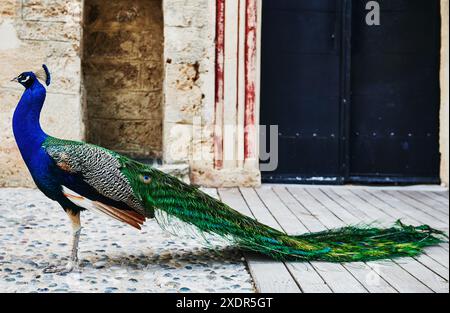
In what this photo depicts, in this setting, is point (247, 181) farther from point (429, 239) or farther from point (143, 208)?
point (143, 208)

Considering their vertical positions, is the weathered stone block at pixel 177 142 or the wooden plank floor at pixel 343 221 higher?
the weathered stone block at pixel 177 142

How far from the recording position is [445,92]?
6109 millimetres

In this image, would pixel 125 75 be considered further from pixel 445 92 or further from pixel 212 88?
pixel 445 92

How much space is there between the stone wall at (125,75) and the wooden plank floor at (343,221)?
1216 millimetres

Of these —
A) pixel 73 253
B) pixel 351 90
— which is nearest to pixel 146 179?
pixel 73 253

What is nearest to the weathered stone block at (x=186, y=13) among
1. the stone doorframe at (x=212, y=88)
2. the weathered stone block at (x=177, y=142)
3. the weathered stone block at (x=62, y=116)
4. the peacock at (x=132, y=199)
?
the stone doorframe at (x=212, y=88)

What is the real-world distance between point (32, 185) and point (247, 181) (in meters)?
1.82

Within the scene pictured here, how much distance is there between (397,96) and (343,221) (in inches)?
86.9

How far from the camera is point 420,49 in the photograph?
20.3ft

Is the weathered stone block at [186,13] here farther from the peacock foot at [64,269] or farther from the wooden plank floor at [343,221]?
the peacock foot at [64,269]

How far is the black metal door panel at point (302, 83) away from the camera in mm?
5992

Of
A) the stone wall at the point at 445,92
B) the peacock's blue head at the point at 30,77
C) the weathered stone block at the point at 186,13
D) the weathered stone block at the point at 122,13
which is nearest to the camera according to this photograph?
the peacock's blue head at the point at 30,77

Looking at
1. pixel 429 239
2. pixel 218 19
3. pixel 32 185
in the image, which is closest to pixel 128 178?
pixel 429 239

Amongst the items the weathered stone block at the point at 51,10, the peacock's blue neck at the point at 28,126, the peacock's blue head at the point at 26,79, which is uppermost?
the weathered stone block at the point at 51,10
